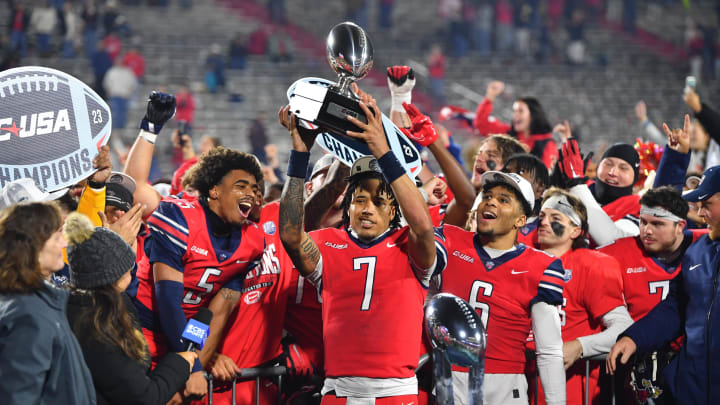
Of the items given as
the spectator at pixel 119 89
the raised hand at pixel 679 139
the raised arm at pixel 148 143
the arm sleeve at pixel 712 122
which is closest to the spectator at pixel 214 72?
the spectator at pixel 119 89

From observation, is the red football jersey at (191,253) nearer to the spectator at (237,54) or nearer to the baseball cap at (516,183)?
the baseball cap at (516,183)

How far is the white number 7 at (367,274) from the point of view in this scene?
346 cm

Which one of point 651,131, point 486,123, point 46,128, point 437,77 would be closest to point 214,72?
point 437,77

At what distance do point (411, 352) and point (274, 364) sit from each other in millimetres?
872

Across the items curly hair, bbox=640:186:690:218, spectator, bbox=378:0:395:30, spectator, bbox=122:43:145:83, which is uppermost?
spectator, bbox=378:0:395:30

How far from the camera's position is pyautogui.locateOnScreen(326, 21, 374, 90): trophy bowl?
10.0 ft

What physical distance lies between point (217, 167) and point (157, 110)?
611mm

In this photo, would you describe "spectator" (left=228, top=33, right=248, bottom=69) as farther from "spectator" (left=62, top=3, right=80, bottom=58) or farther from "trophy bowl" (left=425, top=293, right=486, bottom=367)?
"trophy bowl" (left=425, top=293, right=486, bottom=367)

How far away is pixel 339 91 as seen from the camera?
3.02m

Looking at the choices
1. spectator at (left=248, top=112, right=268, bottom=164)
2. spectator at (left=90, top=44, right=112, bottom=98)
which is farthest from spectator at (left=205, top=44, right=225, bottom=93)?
spectator at (left=248, top=112, right=268, bottom=164)

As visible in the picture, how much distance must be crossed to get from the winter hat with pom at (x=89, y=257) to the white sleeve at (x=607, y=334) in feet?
8.02

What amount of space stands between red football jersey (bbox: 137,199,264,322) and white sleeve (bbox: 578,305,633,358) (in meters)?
1.81

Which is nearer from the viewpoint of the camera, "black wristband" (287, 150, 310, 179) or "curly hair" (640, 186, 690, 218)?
"black wristband" (287, 150, 310, 179)

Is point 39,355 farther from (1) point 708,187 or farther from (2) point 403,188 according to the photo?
(1) point 708,187
